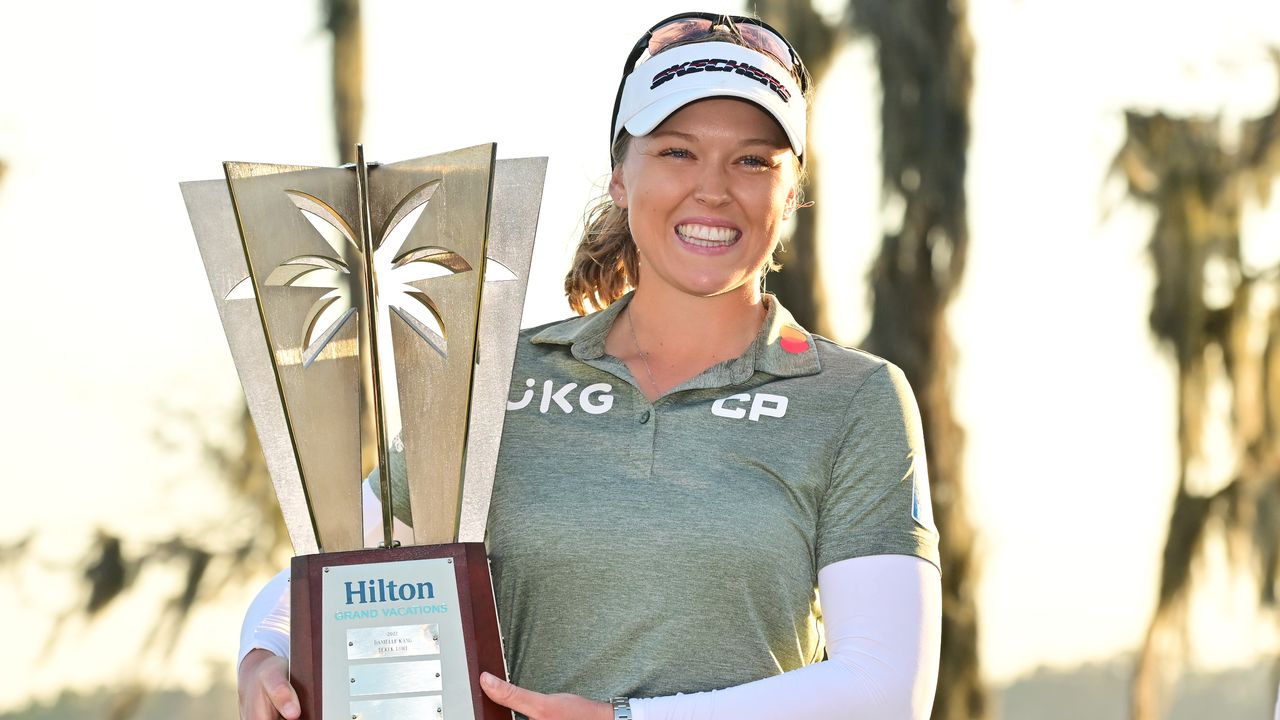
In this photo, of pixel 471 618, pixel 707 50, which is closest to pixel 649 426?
pixel 471 618

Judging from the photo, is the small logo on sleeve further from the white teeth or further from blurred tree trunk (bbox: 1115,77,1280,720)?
blurred tree trunk (bbox: 1115,77,1280,720)

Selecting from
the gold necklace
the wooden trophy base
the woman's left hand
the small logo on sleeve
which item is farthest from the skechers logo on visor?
the woman's left hand

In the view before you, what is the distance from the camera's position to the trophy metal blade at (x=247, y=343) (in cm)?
170

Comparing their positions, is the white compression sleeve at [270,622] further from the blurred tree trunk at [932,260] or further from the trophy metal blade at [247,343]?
the blurred tree trunk at [932,260]

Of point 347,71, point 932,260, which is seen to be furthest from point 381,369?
point 932,260

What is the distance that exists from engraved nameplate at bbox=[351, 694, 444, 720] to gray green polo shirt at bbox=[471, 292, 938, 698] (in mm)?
151

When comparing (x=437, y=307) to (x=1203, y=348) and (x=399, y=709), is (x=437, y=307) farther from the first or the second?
(x=1203, y=348)

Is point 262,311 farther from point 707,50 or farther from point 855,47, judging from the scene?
point 855,47

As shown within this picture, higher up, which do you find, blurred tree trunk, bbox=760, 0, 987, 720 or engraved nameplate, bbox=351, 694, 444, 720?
blurred tree trunk, bbox=760, 0, 987, 720

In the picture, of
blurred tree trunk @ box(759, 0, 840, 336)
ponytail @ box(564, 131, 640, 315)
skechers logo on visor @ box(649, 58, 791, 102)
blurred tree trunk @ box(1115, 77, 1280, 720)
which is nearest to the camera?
skechers logo on visor @ box(649, 58, 791, 102)

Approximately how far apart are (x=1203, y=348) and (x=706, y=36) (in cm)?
333

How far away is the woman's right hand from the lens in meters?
1.55

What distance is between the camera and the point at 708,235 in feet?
5.64

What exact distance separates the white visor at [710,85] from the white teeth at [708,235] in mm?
113
